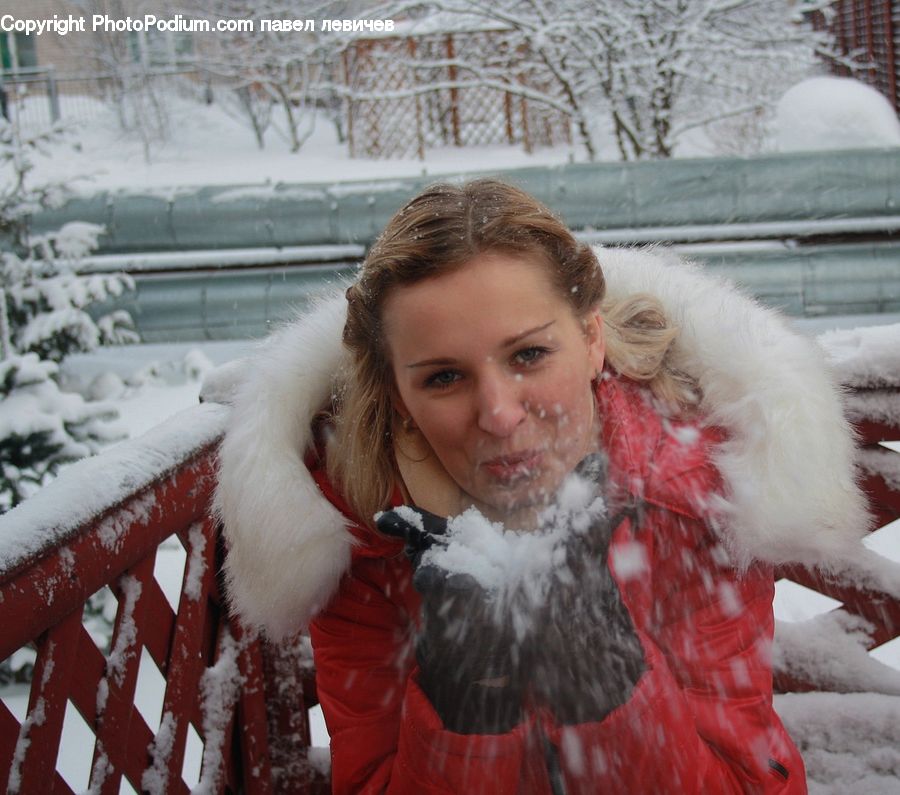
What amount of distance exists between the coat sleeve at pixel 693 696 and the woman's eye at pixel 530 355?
1.12ft

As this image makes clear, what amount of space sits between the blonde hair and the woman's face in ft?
0.10

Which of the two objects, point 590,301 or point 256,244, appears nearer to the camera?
point 590,301

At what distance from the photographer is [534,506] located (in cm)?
150

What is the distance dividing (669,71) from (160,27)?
41.0 feet

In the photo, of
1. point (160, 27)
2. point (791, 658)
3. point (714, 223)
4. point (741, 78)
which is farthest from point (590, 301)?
point (160, 27)

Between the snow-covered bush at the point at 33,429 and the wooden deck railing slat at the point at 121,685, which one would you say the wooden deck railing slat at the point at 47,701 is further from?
the snow-covered bush at the point at 33,429

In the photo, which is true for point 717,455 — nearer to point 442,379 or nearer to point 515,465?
point 515,465

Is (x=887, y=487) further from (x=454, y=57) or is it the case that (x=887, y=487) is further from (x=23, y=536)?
(x=454, y=57)

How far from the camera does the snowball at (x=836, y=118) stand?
6840mm

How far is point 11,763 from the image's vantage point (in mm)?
1303

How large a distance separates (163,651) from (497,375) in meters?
0.99

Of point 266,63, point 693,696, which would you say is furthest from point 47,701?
point 266,63

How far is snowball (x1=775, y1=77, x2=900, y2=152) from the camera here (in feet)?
22.4

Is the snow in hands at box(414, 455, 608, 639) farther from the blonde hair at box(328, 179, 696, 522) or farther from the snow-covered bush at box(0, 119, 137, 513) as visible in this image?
the snow-covered bush at box(0, 119, 137, 513)
